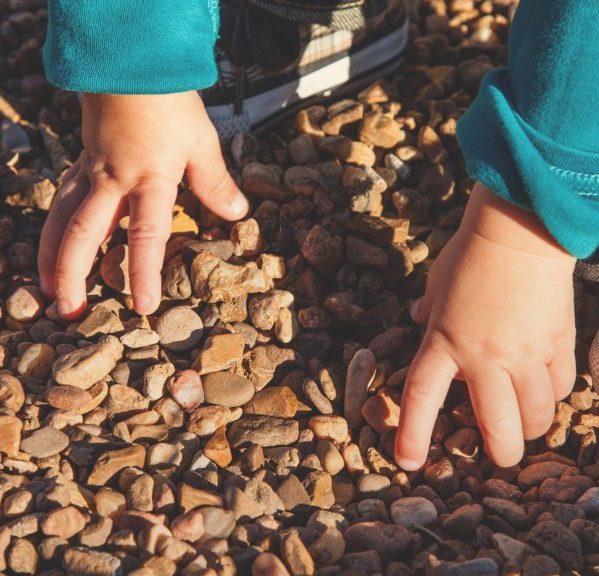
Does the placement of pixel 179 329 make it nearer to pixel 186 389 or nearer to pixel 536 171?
pixel 186 389

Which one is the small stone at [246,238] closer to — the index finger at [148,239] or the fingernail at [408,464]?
the index finger at [148,239]

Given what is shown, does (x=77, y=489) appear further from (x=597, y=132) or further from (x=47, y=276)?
(x=597, y=132)

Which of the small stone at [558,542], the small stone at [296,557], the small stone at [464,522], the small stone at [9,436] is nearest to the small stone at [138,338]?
the small stone at [9,436]

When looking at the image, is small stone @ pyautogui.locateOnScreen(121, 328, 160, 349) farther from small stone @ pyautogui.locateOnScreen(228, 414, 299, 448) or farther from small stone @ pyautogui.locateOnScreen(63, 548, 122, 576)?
small stone @ pyautogui.locateOnScreen(63, 548, 122, 576)

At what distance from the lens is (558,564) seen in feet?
3.23

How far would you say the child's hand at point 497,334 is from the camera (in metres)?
1.11

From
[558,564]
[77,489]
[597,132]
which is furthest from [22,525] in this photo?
[597,132]

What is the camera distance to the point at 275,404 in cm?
123

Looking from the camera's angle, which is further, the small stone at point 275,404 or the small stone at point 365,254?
the small stone at point 365,254

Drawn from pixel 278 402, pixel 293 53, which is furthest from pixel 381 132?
pixel 278 402

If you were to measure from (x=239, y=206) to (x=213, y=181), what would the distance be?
0.07 m

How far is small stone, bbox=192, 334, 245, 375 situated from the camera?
4.05 ft

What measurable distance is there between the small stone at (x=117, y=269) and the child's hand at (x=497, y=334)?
20.6 inches

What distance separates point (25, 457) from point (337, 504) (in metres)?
0.45
